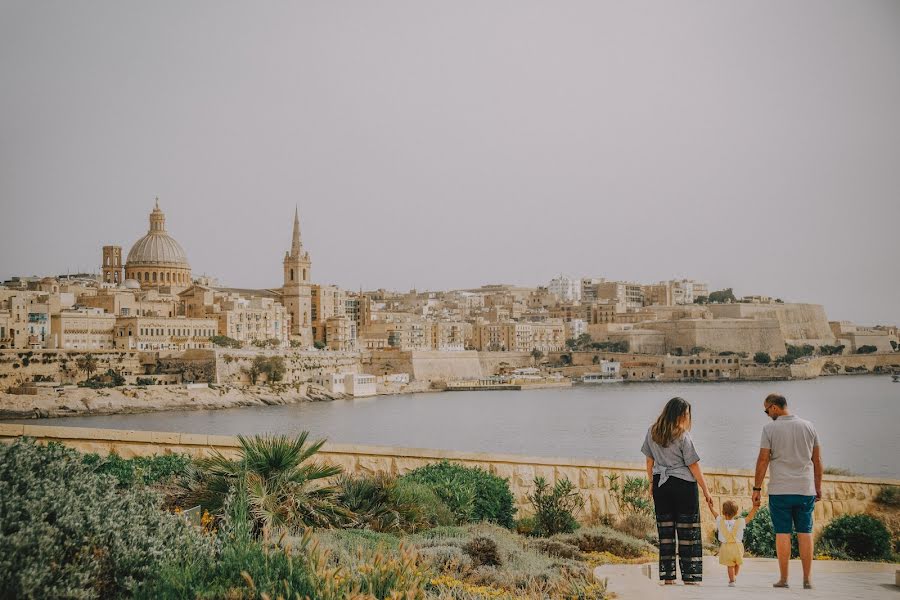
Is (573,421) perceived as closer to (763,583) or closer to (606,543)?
(606,543)

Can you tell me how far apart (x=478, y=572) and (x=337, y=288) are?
133 feet

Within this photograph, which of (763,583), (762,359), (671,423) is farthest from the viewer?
(762,359)

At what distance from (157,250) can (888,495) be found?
114 ft

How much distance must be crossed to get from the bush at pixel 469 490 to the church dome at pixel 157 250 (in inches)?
1337

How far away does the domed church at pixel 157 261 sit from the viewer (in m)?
35.1

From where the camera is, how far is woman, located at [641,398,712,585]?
2.22 metres

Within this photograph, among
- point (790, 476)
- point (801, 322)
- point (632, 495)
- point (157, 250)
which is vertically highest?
point (157, 250)

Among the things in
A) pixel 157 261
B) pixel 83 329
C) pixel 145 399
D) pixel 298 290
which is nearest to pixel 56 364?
pixel 145 399

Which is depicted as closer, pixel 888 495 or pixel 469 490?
pixel 469 490

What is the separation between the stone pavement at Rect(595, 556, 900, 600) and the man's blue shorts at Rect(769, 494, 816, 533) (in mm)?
158

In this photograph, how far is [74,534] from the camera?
1818 mm

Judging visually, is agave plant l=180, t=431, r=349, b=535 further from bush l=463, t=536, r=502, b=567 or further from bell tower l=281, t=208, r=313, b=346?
bell tower l=281, t=208, r=313, b=346

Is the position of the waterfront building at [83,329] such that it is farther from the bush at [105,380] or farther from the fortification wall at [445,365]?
the fortification wall at [445,365]

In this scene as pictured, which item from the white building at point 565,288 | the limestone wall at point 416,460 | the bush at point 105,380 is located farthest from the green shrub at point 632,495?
the white building at point 565,288
